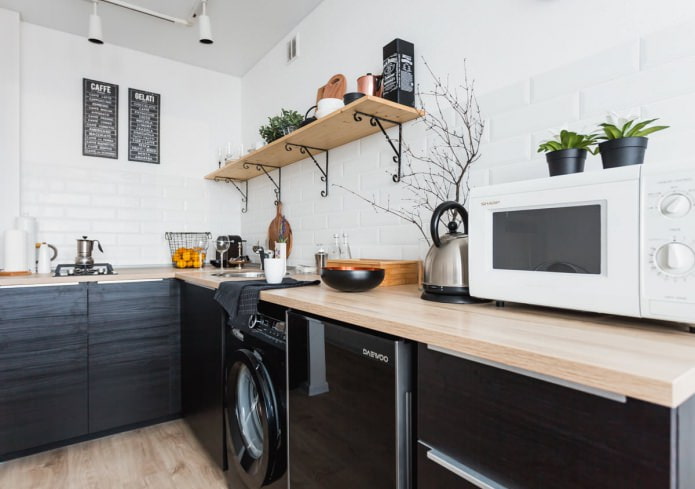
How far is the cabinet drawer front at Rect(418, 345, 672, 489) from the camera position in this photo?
1.62ft

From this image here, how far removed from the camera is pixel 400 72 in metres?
1.66

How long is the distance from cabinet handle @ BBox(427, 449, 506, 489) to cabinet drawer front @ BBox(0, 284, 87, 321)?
2.10 metres

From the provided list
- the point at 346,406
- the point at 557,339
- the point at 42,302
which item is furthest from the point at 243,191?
the point at 557,339

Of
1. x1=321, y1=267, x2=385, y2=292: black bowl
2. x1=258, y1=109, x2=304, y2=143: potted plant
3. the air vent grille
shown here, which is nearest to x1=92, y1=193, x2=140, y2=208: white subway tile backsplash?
x1=258, y1=109, x2=304, y2=143: potted plant

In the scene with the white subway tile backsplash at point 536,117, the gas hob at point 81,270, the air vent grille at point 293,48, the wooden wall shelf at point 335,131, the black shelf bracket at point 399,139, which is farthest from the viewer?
the air vent grille at point 293,48

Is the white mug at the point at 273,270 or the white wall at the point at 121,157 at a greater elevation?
the white wall at the point at 121,157

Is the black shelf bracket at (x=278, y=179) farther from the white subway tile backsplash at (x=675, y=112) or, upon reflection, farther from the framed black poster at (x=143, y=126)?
the white subway tile backsplash at (x=675, y=112)

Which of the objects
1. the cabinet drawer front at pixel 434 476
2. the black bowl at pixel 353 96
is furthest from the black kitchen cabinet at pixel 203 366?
the cabinet drawer front at pixel 434 476

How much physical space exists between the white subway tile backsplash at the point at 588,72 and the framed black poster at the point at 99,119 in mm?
2819

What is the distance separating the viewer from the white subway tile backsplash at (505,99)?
4.32ft

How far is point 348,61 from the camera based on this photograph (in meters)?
2.12

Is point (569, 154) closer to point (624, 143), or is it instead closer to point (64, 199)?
point (624, 143)

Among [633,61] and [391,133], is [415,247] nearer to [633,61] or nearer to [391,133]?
[391,133]

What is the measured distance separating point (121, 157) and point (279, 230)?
4.35ft
